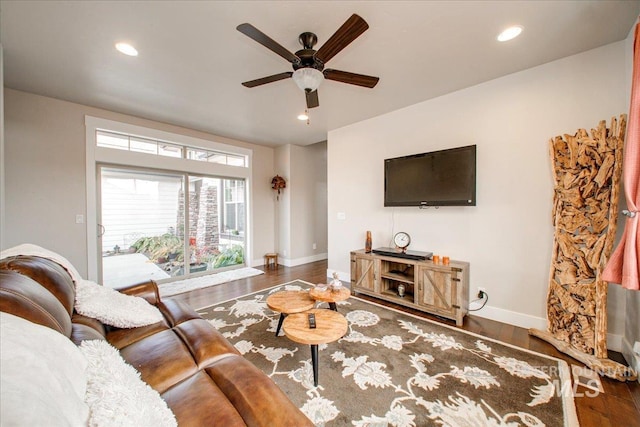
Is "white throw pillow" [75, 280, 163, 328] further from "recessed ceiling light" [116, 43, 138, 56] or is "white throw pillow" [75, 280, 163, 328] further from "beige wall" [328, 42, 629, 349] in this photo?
"beige wall" [328, 42, 629, 349]

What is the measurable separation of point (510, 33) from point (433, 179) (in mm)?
1473

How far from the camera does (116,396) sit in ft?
2.30

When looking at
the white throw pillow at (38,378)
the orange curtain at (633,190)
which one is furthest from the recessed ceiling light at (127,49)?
the orange curtain at (633,190)

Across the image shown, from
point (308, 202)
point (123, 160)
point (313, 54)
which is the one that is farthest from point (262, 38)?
point (308, 202)

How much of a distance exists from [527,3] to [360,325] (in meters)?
2.98

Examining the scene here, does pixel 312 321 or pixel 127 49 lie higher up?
pixel 127 49

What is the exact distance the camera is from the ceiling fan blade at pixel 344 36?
1432 mm

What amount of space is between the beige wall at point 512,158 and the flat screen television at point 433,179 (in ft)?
0.64

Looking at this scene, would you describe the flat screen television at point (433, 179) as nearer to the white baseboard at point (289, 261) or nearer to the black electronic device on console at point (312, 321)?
the black electronic device on console at point (312, 321)

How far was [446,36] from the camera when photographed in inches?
79.8

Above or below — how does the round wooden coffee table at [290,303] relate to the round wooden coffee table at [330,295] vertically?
below

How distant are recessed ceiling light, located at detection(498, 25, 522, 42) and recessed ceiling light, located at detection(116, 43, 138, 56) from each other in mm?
3170

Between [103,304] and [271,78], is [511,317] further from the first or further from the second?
[103,304]

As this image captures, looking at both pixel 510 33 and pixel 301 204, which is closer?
pixel 510 33
